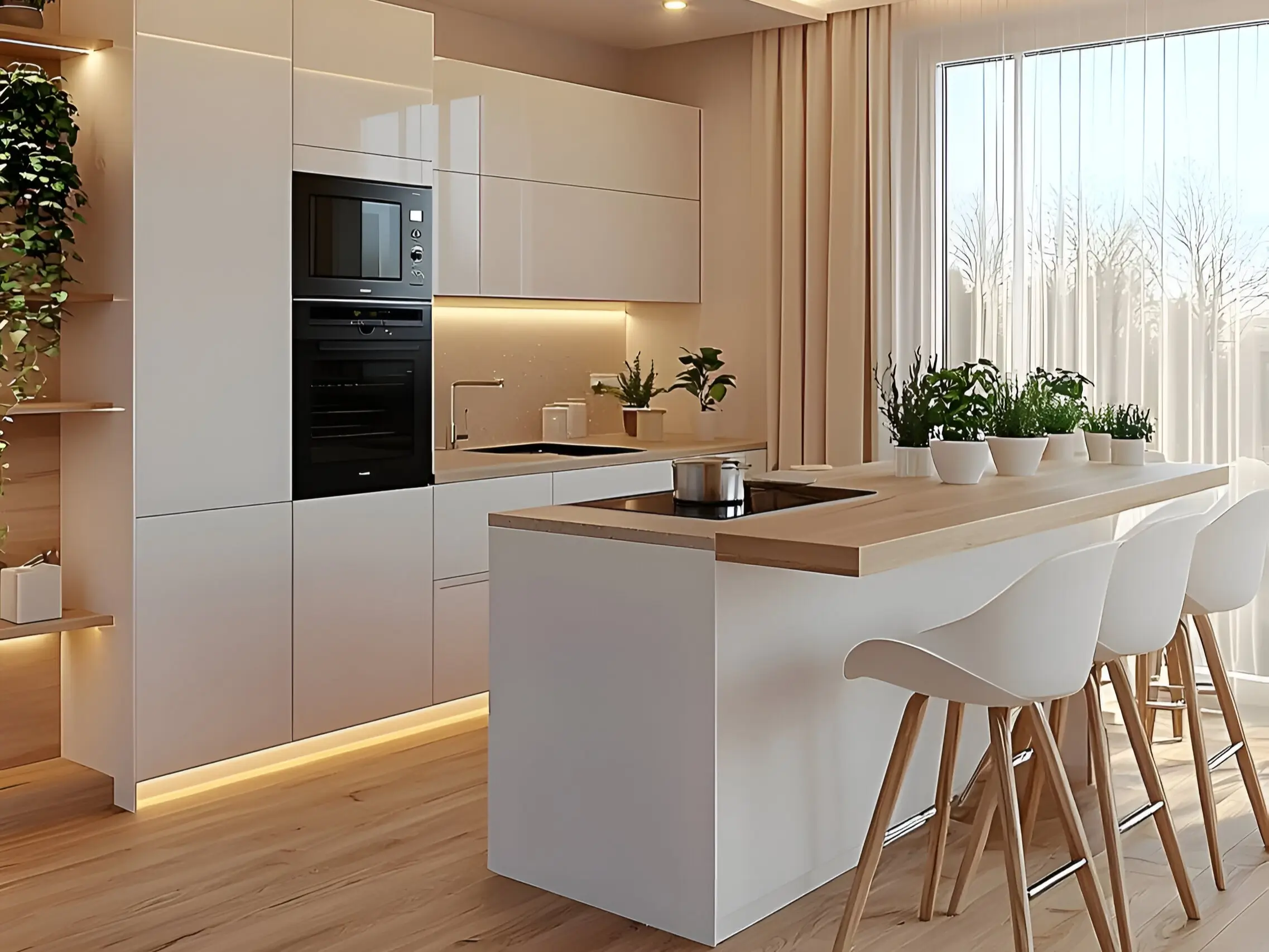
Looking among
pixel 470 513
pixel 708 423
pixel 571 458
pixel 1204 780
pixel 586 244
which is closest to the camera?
pixel 1204 780

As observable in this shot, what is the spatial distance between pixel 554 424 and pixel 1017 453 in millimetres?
2481

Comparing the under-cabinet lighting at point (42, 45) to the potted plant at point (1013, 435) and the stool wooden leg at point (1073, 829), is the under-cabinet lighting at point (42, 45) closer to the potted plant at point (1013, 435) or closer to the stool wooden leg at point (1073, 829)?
the potted plant at point (1013, 435)

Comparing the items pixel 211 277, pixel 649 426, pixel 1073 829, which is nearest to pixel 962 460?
pixel 1073 829

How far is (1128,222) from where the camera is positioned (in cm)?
488

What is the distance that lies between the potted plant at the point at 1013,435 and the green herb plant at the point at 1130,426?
1.22 feet

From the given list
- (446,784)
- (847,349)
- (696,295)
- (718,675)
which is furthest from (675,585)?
(696,295)

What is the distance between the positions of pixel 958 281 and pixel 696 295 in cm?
125

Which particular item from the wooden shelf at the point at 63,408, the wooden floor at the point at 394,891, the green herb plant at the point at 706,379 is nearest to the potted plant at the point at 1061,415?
the wooden floor at the point at 394,891

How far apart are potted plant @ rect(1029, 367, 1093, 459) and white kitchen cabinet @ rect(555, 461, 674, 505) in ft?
4.56

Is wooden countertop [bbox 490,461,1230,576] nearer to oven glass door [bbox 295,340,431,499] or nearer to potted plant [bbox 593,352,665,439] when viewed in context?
oven glass door [bbox 295,340,431,499]

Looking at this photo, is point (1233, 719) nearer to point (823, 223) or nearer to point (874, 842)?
point (874, 842)

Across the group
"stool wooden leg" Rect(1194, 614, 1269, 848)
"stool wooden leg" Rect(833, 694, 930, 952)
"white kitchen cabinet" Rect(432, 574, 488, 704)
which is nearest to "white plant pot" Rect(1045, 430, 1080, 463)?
"stool wooden leg" Rect(1194, 614, 1269, 848)

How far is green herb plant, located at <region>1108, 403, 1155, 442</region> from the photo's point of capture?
13.2 ft

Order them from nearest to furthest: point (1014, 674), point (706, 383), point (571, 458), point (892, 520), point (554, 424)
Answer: point (1014, 674) → point (892, 520) → point (571, 458) → point (554, 424) → point (706, 383)
